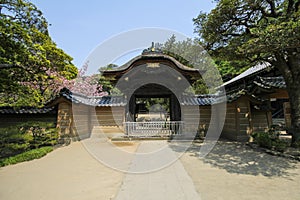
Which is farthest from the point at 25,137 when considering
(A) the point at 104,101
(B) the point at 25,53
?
(A) the point at 104,101

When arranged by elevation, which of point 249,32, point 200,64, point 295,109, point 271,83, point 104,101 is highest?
point 200,64

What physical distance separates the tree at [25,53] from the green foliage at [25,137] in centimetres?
111

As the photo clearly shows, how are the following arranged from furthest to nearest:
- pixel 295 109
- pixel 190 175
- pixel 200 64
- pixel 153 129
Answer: pixel 200 64, pixel 153 129, pixel 295 109, pixel 190 175

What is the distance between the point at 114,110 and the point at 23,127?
4.81 meters

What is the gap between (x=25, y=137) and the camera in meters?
6.70

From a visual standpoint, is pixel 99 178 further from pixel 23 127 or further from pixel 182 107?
pixel 182 107

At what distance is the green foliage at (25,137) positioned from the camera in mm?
6250

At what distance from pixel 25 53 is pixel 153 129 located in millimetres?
6839

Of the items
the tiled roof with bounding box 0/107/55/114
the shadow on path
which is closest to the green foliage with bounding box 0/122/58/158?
the tiled roof with bounding box 0/107/55/114

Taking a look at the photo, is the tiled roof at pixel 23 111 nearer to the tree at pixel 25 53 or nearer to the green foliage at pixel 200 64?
the tree at pixel 25 53

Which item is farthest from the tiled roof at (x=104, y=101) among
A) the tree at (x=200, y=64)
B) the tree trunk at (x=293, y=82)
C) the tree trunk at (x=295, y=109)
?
the tree at (x=200, y=64)

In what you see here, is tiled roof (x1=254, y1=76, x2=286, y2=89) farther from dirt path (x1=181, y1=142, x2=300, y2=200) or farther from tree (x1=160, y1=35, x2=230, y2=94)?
tree (x1=160, y1=35, x2=230, y2=94)

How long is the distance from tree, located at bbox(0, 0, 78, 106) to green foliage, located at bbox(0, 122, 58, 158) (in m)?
1.11

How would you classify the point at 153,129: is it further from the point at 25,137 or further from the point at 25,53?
the point at 25,53
